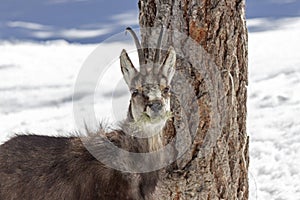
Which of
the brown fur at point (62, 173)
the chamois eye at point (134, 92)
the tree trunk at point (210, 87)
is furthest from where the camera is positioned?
the brown fur at point (62, 173)

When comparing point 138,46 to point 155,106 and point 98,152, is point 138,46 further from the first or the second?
point 98,152

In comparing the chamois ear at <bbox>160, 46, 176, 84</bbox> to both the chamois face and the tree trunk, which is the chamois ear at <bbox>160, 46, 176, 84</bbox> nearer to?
the chamois face

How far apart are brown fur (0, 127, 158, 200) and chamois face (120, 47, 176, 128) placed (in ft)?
1.44

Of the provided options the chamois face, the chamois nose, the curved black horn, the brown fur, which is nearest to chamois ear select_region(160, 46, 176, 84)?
the chamois face

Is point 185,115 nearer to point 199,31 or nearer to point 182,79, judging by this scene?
point 182,79

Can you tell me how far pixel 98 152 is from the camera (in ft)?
14.6

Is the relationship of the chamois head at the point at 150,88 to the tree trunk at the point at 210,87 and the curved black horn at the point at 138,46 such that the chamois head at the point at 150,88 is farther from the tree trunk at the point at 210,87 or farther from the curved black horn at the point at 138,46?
the tree trunk at the point at 210,87

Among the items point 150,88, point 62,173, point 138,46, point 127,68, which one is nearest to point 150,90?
point 150,88

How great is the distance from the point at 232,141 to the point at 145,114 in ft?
3.39

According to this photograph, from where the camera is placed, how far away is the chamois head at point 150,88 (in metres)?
3.75

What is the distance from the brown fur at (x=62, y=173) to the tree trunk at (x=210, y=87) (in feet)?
1.05

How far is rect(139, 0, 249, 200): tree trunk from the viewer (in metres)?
4.20

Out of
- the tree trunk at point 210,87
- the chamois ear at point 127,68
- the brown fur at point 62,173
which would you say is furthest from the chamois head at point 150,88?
the brown fur at point 62,173

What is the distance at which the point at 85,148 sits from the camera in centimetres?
461
